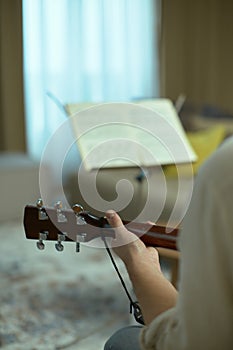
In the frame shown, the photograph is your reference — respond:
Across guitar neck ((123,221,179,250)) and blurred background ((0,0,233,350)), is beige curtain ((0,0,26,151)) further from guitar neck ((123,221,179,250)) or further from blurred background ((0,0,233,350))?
guitar neck ((123,221,179,250))

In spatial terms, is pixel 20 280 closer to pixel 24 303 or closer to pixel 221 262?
pixel 24 303

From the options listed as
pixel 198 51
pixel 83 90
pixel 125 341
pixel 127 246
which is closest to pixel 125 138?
pixel 125 341

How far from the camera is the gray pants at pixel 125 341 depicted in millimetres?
1244

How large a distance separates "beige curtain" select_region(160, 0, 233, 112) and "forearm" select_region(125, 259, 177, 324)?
15.7 feet

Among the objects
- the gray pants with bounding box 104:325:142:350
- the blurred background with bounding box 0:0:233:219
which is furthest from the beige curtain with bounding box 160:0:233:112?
the gray pants with bounding box 104:325:142:350

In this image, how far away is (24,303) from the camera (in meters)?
2.71

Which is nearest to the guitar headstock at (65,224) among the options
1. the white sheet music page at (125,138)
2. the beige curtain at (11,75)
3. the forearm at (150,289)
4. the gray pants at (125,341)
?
the forearm at (150,289)

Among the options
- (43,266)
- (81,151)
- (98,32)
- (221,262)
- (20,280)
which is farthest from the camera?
(98,32)

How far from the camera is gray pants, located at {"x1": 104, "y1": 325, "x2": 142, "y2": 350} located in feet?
4.08

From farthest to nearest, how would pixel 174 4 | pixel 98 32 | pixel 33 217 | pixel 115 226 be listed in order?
pixel 174 4 → pixel 98 32 → pixel 33 217 → pixel 115 226

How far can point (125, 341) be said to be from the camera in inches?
50.0

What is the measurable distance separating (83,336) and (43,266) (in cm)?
91

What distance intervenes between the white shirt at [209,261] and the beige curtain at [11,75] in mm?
4364

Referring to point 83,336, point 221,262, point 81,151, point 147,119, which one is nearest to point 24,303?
point 83,336
